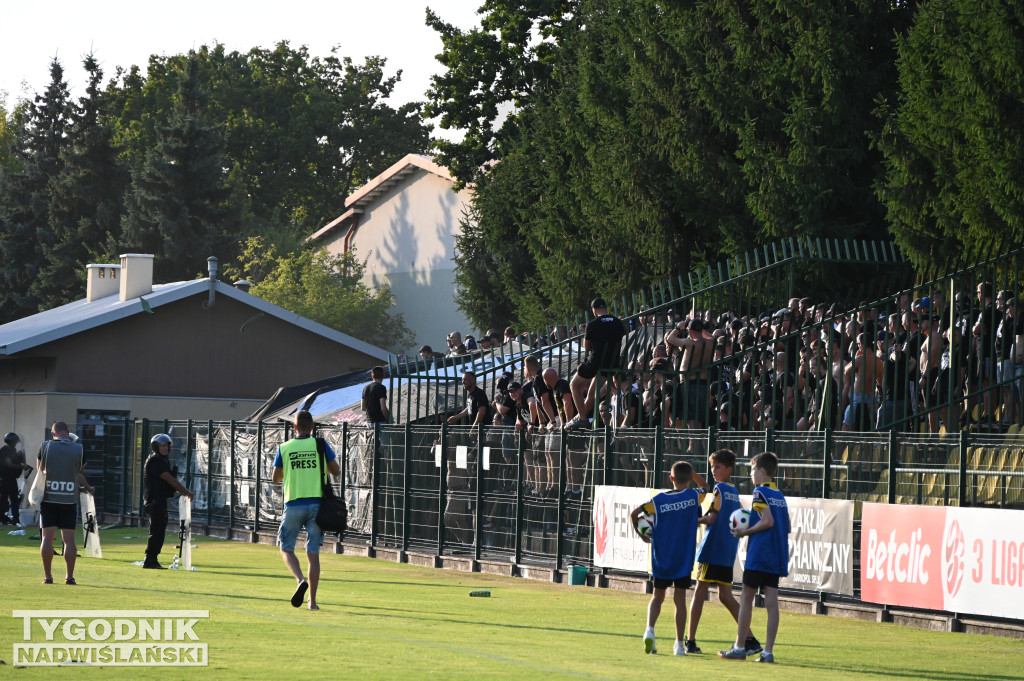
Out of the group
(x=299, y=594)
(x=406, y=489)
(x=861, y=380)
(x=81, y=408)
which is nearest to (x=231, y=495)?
(x=406, y=489)

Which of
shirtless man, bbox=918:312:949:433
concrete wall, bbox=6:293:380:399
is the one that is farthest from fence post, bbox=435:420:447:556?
concrete wall, bbox=6:293:380:399

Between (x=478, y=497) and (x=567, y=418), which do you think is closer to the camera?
(x=567, y=418)

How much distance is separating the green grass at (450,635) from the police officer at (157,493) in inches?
19.1

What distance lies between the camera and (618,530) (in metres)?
19.1

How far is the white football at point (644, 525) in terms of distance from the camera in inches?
500

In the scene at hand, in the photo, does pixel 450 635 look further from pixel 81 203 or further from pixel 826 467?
pixel 81 203

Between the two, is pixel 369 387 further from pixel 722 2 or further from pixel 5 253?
pixel 5 253

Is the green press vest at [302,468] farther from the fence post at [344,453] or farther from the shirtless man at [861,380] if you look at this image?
the fence post at [344,453]

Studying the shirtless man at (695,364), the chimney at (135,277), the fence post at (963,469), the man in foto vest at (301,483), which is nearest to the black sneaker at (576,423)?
the shirtless man at (695,364)

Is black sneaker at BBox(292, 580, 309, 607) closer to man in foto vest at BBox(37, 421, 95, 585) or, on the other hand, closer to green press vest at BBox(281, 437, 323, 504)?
green press vest at BBox(281, 437, 323, 504)

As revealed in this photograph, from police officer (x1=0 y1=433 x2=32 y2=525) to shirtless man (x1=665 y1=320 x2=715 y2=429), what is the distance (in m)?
17.8

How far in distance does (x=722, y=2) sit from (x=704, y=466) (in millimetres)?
13866

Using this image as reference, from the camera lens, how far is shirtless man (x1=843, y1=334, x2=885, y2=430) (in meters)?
18.4

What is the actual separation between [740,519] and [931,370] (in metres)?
7.58
